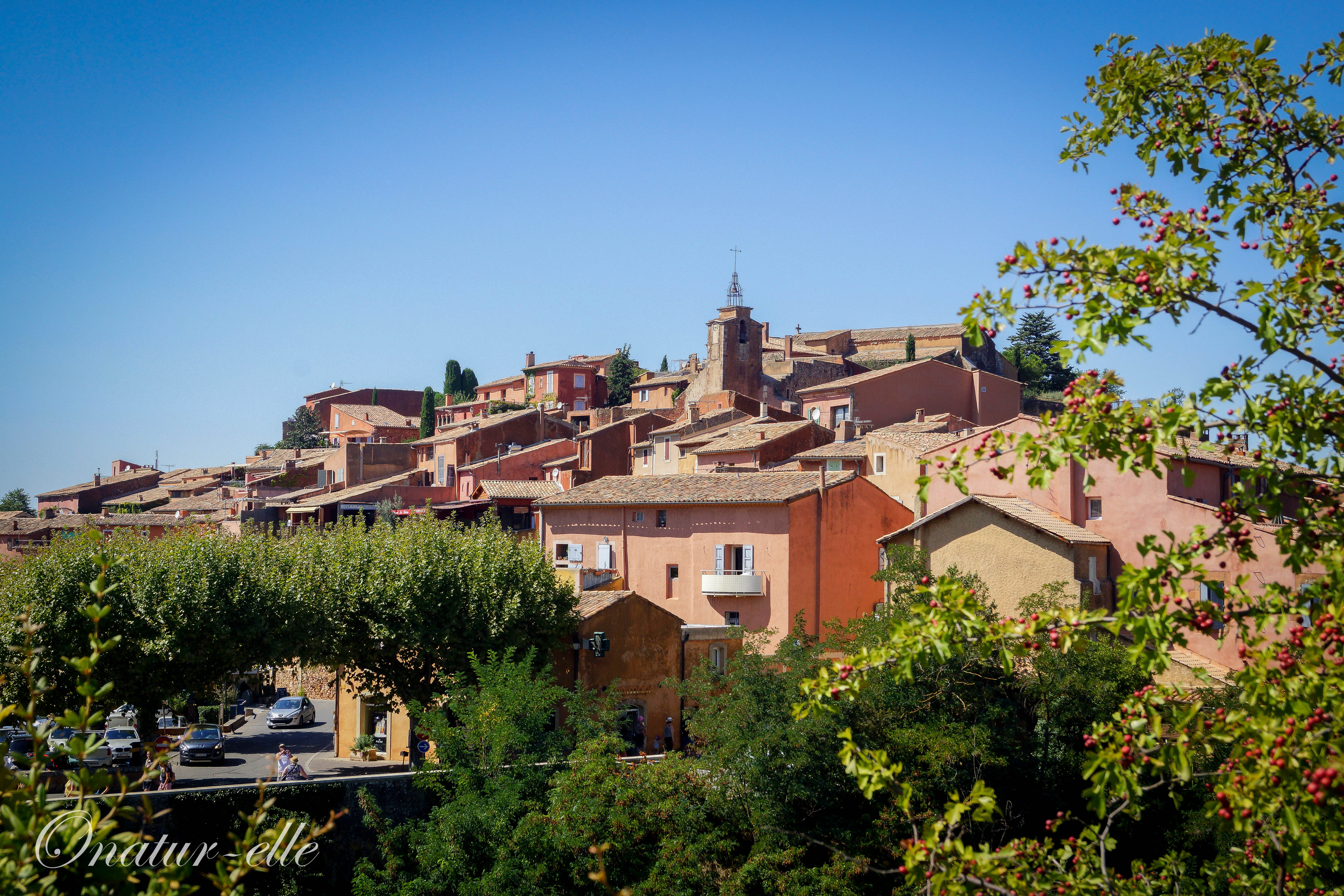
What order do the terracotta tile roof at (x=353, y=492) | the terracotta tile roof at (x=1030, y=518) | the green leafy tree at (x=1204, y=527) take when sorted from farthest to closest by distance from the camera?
the terracotta tile roof at (x=353, y=492), the terracotta tile roof at (x=1030, y=518), the green leafy tree at (x=1204, y=527)

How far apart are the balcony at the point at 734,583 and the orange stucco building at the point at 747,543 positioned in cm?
3

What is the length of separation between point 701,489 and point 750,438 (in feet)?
28.7

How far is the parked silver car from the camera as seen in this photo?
3638 cm

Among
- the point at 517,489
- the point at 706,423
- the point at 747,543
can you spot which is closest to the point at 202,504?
the point at 517,489

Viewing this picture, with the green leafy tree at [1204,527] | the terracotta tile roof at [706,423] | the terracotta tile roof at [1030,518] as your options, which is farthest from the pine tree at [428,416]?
the green leafy tree at [1204,527]

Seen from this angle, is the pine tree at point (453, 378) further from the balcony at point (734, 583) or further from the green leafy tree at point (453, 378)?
A: the balcony at point (734, 583)

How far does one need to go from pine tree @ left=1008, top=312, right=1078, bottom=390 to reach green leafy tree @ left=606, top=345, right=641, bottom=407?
89.4 ft

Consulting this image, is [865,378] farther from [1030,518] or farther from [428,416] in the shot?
[428,416]

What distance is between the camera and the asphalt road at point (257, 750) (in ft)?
85.7

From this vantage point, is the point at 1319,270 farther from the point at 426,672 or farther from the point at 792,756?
the point at 426,672

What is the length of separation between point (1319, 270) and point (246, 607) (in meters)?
24.3

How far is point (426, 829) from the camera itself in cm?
2177

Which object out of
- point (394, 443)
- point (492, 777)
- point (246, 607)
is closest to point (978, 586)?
point (492, 777)

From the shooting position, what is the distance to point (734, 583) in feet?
105
